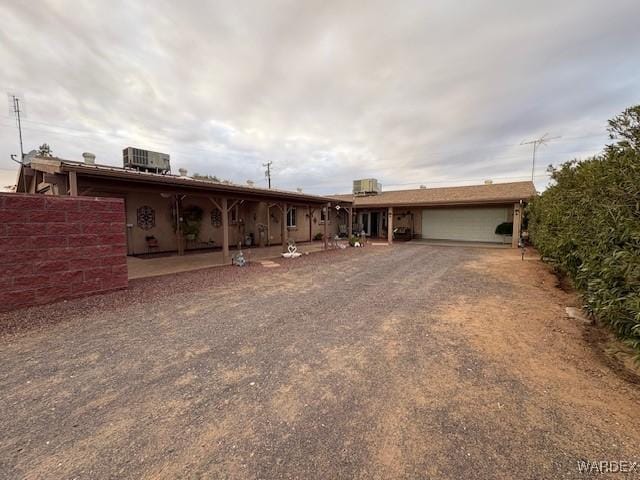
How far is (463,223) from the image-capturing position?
17.5 meters

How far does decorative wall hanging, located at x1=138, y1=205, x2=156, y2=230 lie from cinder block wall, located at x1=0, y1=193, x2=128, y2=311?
609 centimetres

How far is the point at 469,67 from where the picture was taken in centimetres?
805

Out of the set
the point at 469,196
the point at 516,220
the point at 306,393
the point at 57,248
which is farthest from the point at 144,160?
the point at 516,220

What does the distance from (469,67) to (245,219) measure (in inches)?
469

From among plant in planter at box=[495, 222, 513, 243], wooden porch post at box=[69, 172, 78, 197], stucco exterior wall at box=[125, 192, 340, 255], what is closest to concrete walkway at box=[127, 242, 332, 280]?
stucco exterior wall at box=[125, 192, 340, 255]

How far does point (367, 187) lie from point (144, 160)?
1632 centimetres

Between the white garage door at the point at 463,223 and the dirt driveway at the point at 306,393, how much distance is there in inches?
538

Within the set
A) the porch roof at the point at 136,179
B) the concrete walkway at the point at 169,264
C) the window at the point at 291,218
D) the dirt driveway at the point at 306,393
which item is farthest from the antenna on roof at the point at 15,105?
the dirt driveway at the point at 306,393

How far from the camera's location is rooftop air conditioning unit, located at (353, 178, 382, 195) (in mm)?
22109

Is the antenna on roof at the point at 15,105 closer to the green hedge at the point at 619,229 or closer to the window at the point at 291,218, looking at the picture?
the window at the point at 291,218

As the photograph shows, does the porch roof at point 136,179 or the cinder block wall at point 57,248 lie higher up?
→ the porch roof at point 136,179

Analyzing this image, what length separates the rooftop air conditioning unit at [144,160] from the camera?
10086 mm

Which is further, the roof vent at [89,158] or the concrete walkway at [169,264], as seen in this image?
the roof vent at [89,158]

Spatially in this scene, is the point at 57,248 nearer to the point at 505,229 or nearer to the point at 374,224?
the point at 374,224
